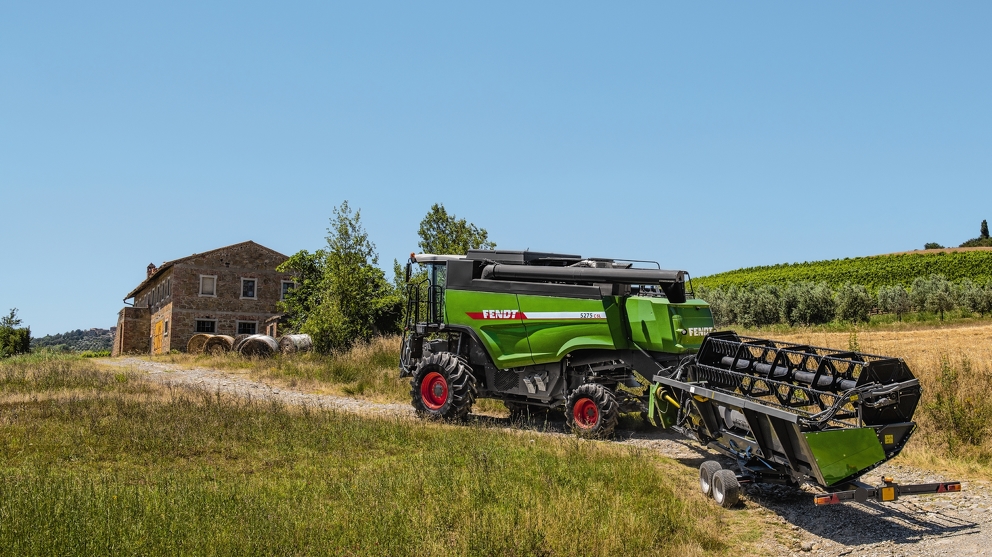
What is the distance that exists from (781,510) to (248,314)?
127ft

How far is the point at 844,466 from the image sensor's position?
21.9 feet

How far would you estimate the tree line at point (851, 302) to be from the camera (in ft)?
169

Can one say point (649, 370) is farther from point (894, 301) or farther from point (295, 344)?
point (894, 301)

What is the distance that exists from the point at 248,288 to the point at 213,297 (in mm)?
2104

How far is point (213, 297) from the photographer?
40.9 metres

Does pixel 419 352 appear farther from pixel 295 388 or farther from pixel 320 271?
pixel 320 271

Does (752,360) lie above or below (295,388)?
above

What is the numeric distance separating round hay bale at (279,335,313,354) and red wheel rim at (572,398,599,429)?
1957 cm

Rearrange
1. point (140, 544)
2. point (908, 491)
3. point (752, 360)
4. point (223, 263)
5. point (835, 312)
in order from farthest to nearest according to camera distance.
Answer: point (835, 312) < point (223, 263) < point (752, 360) < point (908, 491) < point (140, 544)

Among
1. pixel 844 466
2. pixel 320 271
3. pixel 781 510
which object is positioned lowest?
pixel 781 510

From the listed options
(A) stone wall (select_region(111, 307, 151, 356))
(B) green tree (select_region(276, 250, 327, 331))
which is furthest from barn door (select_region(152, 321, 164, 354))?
(B) green tree (select_region(276, 250, 327, 331))

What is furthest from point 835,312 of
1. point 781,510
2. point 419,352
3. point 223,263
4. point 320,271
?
point 781,510

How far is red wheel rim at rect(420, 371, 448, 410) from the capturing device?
42.7 feet

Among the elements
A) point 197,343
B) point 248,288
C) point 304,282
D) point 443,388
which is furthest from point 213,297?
point 443,388
